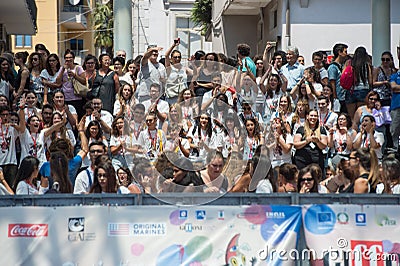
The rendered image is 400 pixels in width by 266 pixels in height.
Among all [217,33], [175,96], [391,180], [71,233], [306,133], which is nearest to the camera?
[71,233]

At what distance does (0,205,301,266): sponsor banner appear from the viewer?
800 cm

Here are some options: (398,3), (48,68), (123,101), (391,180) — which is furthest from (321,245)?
(398,3)

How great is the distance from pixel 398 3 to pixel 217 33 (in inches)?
453

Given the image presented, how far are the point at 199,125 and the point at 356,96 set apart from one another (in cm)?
287

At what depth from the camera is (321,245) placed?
26.8 feet

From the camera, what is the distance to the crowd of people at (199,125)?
31.7ft

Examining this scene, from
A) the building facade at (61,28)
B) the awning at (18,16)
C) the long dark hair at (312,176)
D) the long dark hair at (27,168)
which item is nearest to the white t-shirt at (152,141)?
the long dark hair at (27,168)

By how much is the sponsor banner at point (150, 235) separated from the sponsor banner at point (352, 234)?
0.19 meters

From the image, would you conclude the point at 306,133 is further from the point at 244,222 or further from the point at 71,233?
the point at 71,233

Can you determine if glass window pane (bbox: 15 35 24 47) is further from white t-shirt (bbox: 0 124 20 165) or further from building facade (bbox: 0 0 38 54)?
white t-shirt (bbox: 0 124 20 165)

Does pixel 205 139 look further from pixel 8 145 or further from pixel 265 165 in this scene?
pixel 8 145

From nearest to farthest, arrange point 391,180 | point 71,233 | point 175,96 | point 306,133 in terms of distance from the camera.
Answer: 1. point 71,233
2. point 391,180
3. point 306,133
4. point 175,96

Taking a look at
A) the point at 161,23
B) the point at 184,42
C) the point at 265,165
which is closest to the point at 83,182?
the point at 265,165

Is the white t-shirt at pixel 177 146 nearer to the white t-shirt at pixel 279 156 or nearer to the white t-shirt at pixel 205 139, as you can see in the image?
the white t-shirt at pixel 205 139
